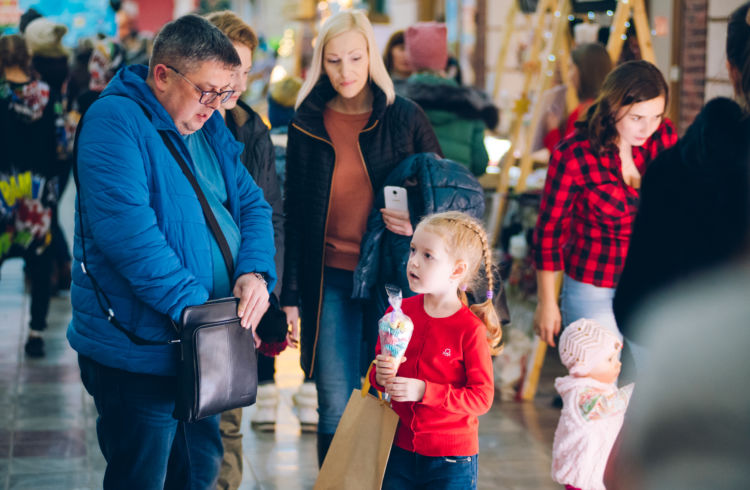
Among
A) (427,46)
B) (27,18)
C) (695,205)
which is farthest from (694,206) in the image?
(27,18)

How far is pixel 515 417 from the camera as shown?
5.23m

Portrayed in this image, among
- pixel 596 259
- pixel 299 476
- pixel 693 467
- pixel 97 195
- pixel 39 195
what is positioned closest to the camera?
pixel 693 467

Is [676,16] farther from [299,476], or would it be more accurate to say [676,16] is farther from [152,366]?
[152,366]

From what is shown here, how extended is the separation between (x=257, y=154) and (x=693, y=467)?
2.03 m

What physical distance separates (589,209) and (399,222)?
0.85 meters

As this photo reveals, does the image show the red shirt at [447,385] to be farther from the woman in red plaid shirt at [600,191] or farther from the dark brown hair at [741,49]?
the woman in red plaid shirt at [600,191]

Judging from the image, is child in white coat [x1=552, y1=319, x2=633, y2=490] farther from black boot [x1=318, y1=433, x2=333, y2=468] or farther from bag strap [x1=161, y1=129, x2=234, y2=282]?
bag strap [x1=161, y1=129, x2=234, y2=282]

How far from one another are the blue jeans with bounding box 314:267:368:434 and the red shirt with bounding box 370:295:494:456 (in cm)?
95

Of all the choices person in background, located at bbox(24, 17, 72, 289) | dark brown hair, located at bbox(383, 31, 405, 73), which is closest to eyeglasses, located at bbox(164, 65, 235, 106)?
dark brown hair, located at bbox(383, 31, 405, 73)

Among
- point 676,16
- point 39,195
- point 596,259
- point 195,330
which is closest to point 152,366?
point 195,330

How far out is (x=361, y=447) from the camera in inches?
103

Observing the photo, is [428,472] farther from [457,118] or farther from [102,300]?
[457,118]

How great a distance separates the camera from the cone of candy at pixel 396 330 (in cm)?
249

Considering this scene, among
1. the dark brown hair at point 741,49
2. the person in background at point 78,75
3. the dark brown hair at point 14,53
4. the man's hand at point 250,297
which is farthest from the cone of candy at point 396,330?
the person in background at point 78,75
